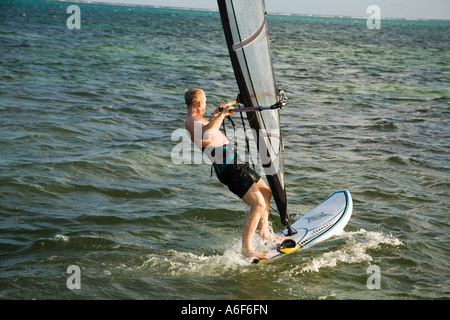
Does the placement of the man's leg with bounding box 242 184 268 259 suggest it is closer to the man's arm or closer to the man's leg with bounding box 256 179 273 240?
the man's leg with bounding box 256 179 273 240

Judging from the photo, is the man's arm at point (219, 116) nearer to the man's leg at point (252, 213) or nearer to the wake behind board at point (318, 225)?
the man's leg at point (252, 213)

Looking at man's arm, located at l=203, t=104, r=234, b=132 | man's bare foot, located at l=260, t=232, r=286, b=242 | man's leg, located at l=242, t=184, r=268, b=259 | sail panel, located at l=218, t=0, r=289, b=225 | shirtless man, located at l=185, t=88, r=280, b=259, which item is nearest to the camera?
sail panel, located at l=218, t=0, r=289, b=225

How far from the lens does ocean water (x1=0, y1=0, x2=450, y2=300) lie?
5.32m

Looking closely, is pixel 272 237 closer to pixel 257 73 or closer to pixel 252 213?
pixel 252 213

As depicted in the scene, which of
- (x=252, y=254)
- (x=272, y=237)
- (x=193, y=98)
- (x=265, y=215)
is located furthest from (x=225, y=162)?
(x=272, y=237)

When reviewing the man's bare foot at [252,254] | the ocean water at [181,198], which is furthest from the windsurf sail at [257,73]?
the ocean water at [181,198]

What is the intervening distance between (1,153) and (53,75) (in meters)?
9.25

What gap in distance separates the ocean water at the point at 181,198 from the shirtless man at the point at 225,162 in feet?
1.70

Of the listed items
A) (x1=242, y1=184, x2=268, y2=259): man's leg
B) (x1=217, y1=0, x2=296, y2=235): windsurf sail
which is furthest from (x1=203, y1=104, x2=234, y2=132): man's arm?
(x1=242, y1=184, x2=268, y2=259): man's leg

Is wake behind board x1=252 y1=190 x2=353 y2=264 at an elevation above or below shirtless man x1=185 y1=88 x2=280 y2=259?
below

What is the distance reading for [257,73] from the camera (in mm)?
5270

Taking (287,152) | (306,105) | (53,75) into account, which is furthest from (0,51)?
(287,152)

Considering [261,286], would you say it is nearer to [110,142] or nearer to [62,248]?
[62,248]

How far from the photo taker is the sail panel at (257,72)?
4.81m
